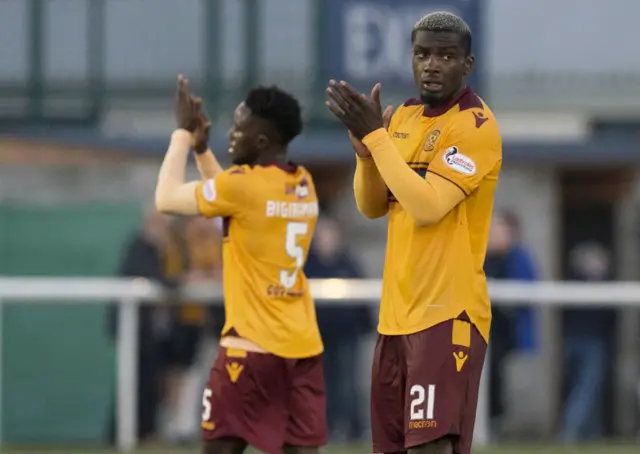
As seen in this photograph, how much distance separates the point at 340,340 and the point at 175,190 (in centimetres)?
423

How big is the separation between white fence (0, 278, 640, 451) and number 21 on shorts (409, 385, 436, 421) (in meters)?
5.12

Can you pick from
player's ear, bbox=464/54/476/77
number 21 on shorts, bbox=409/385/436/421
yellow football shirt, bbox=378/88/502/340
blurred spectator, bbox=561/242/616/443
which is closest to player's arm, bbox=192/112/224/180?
yellow football shirt, bbox=378/88/502/340

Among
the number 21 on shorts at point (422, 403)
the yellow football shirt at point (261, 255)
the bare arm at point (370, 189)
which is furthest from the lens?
the yellow football shirt at point (261, 255)

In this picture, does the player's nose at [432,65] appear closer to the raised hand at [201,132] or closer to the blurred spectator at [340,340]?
the raised hand at [201,132]

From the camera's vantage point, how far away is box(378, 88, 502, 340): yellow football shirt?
19.0ft

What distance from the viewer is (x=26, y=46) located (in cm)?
1488

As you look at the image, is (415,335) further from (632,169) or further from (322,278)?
(632,169)

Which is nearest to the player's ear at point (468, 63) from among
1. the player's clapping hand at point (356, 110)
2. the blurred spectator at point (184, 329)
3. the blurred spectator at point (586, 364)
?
the player's clapping hand at point (356, 110)

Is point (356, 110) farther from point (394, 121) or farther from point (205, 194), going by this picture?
point (205, 194)

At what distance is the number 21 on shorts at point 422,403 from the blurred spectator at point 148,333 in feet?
17.5

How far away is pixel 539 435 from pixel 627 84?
17.4ft

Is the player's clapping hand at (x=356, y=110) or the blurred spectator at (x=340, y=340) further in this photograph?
the blurred spectator at (x=340, y=340)

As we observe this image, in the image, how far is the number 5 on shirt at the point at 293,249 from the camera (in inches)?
287

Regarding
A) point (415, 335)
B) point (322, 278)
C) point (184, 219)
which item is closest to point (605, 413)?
point (322, 278)
